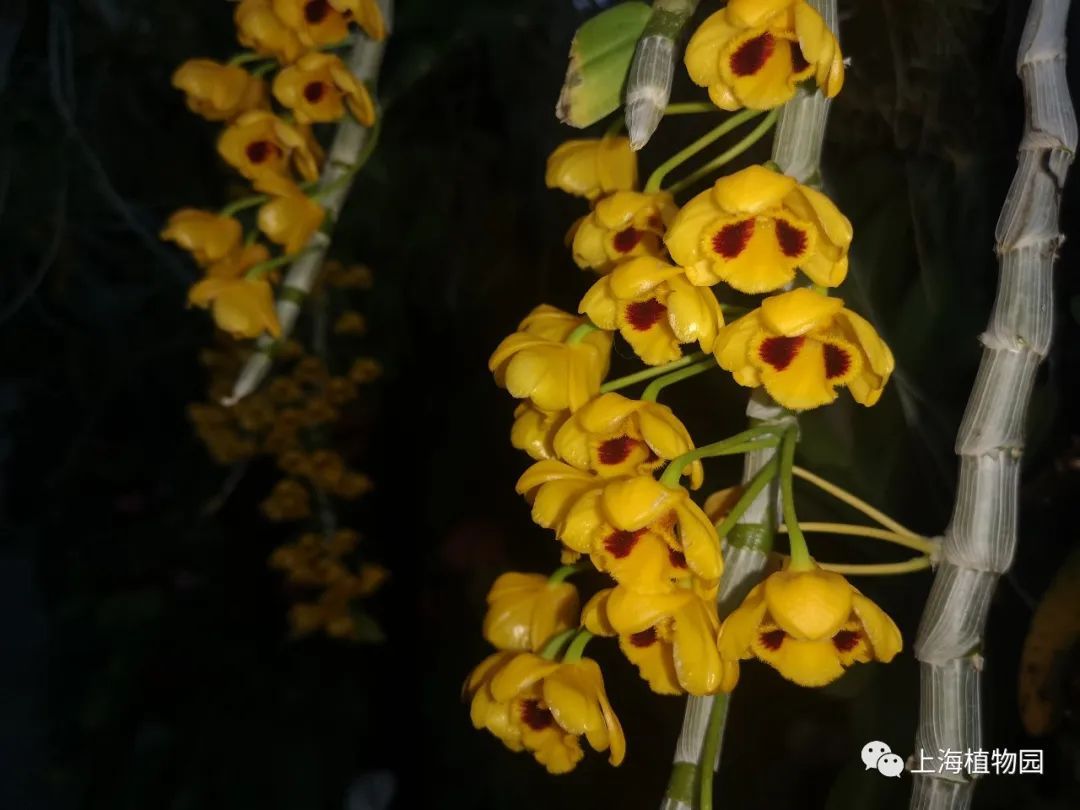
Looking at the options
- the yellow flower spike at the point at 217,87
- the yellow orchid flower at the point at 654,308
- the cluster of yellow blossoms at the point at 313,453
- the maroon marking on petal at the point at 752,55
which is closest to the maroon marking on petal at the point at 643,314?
the yellow orchid flower at the point at 654,308

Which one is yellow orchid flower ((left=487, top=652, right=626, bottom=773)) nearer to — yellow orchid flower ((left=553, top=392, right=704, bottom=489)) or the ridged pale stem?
yellow orchid flower ((left=553, top=392, right=704, bottom=489))

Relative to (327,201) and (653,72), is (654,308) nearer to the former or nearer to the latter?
(653,72)

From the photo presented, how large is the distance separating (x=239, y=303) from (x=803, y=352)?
0.45m

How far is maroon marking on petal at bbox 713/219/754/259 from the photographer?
0.37 m

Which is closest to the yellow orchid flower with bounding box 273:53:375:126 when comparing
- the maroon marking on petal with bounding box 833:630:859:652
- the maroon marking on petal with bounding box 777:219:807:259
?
the maroon marking on petal with bounding box 777:219:807:259

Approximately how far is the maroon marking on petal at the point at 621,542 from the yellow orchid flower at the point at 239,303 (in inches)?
15.5

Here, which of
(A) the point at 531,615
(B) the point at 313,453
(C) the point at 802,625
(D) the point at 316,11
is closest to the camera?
(C) the point at 802,625

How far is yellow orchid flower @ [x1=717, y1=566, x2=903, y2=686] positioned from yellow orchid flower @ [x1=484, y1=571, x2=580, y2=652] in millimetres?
127

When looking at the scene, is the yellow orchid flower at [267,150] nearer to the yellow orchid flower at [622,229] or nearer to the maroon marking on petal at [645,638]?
the yellow orchid flower at [622,229]

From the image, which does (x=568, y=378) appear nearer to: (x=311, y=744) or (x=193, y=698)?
(x=311, y=744)

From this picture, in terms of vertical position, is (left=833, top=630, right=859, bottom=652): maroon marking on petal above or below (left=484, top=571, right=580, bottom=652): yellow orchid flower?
above

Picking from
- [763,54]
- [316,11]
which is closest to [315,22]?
[316,11]

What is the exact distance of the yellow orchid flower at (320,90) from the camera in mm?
612

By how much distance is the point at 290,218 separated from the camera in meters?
0.66
